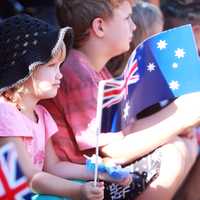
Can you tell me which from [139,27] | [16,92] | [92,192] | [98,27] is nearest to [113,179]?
[92,192]

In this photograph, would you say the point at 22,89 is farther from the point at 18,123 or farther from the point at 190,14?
the point at 190,14

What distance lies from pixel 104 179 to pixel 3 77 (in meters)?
0.44

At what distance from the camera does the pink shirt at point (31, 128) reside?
2021mm

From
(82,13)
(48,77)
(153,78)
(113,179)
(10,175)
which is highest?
(82,13)

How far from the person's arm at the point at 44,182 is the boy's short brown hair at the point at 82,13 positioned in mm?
551

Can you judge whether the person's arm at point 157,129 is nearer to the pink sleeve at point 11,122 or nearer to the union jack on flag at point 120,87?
the union jack on flag at point 120,87

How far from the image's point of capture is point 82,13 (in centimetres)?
242

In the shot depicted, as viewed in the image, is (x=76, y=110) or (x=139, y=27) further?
(x=139, y=27)

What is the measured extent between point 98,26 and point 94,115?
0.35 m

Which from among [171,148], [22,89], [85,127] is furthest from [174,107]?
[22,89]

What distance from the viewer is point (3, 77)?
6.81 feet

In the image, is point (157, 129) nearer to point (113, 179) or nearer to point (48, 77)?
point (113, 179)

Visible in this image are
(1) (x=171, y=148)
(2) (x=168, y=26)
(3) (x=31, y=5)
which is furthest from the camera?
(2) (x=168, y=26)

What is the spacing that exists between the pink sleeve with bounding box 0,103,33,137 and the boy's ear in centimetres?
50
